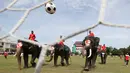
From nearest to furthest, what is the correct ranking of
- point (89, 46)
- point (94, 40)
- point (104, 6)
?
1. point (104, 6)
2. point (89, 46)
3. point (94, 40)

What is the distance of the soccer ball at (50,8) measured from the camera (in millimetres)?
5422

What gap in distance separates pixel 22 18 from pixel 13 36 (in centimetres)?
34

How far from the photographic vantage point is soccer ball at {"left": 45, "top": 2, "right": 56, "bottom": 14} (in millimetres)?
5422

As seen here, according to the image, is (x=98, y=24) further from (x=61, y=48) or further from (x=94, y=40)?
(x=61, y=48)

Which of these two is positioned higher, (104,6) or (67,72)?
(104,6)

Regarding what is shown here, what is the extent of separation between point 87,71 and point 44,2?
9.00 m

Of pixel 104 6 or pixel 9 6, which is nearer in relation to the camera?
pixel 104 6

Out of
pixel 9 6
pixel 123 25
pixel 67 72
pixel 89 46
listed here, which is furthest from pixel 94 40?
pixel 123 25

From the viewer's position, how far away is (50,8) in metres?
5.59

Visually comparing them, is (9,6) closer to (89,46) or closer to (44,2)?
(44,2)

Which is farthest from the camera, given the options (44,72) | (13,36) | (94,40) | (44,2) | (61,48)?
(61,48)

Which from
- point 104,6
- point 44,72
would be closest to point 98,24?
point 104,6

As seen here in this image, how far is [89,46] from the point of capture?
13773 mm

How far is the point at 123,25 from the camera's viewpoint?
404cm
